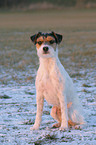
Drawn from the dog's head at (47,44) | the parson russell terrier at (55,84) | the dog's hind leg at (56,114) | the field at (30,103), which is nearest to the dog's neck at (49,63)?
the parson russell terrier at (55,84)

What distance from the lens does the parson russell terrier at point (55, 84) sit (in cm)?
533

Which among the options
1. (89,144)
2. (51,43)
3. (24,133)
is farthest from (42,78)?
(89,144)

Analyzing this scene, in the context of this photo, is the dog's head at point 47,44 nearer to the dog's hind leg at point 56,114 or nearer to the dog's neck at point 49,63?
the dog's neck at point 49,63

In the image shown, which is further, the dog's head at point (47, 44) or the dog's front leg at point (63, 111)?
the dog's front leg at point (63, 111)

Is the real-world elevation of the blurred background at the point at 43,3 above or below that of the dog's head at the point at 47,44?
above

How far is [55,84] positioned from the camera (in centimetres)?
538

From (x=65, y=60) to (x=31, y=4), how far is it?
5433 cm

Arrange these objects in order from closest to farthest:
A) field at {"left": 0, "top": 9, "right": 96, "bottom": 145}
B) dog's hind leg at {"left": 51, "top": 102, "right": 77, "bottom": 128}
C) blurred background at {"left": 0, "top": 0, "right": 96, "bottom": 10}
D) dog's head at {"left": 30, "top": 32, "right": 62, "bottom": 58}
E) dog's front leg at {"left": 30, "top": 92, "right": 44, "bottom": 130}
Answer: field at {"left": 0, "top": 9, "right": 96, "bottom": 145}
dog's head at {"left": 30, "top": 32, "right": 62, "bottom": 58}
dog's front leg at {"left": 30, "top": 92, "right": 44, "bottom": 130}
dog's hind leg at {"left": 51, "top": 102, "right": 77, "bottom": 128}
blurred background at {"left": 0, "top": 0, "right": 96, "bottom": 10}

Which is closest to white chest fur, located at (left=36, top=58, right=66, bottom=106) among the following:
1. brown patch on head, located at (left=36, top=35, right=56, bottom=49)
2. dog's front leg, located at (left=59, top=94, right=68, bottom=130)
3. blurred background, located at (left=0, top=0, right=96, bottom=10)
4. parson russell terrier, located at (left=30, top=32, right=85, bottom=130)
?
parson russell terrier, located at (left=30, top=32, right=85, bottom=130)

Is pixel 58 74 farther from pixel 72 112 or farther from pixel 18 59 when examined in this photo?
pixel 18 59

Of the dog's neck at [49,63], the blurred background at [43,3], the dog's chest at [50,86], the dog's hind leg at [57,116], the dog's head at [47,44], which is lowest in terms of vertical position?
the dog's hind leg at [57,116]

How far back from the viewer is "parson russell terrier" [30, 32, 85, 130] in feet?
17.5

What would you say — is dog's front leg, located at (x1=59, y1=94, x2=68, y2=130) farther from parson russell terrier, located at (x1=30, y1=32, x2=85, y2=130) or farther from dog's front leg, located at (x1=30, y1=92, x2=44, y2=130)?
dog's front leg, located at (x1=30, y1=92, x2=44, y2=130)

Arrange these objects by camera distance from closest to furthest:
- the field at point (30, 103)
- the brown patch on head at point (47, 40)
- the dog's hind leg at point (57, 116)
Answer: the field at point (30, 103) → the brown patch on head at point (47, 40) → the dog's hind leg at point (57, 116)
